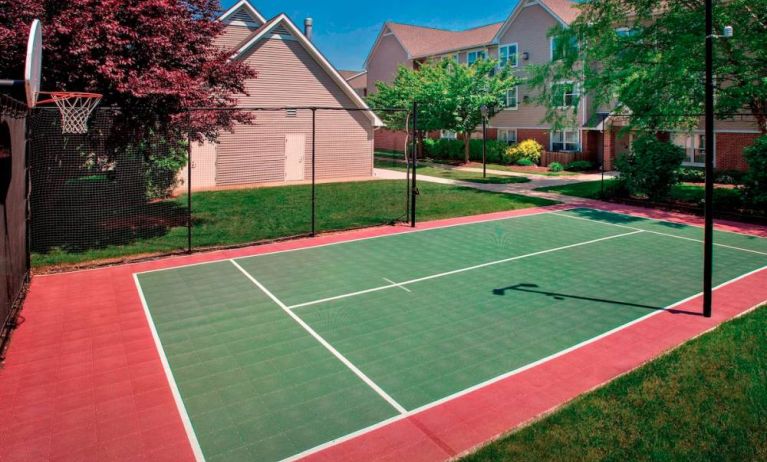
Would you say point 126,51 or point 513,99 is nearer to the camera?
point 126,51

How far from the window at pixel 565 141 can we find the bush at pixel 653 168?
15177 millimetres

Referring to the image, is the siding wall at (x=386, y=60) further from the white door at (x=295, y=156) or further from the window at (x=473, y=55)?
the white door at (x=295, y=156)

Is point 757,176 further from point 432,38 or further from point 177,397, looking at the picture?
point 432,38

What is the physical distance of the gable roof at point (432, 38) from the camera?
43.4 meters

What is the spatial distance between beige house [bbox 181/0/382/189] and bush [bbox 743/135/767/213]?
676 inches

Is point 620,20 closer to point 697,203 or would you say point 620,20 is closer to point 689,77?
point 689,77

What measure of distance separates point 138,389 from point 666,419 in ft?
18.6

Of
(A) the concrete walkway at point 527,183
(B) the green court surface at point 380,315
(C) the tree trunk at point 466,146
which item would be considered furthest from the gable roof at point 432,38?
(B) the green court surface at point 380,315

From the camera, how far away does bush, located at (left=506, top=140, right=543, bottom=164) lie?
35750 millimetres

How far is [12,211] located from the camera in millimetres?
8562

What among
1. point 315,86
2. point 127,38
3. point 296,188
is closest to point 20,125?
point 127,38

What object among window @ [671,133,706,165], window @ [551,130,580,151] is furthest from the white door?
window @ [671,133,706,165]

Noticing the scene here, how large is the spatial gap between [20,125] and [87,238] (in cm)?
481

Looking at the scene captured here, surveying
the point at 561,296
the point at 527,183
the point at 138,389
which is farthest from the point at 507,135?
the point at 138,389
